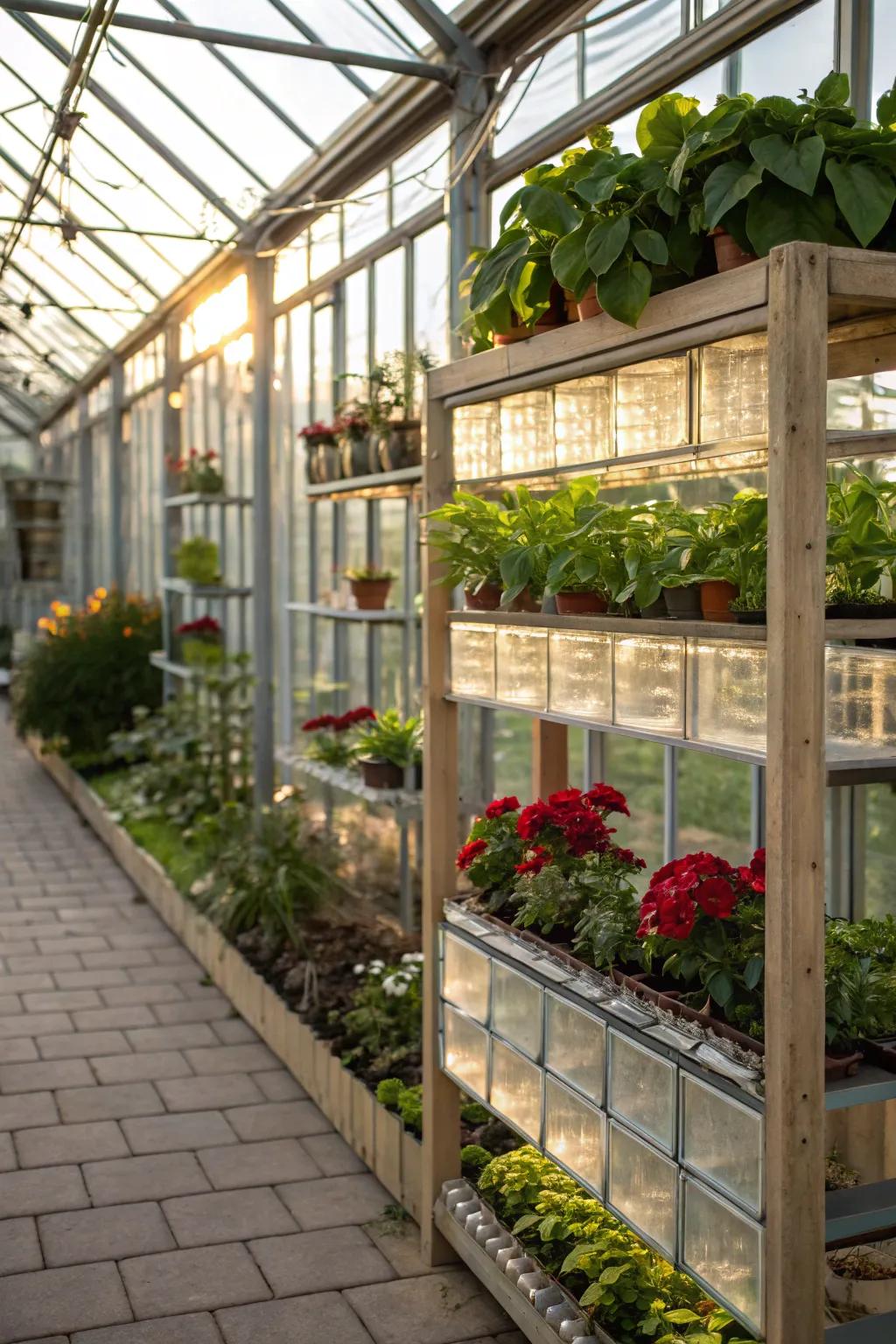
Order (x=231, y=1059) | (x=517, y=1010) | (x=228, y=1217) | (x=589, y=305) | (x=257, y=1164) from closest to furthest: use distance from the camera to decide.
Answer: (x=589, y=305) → (x=517, y=1010) → (x=228, y=1217) → (x=257, y=1164) → (x=231, y=1059)

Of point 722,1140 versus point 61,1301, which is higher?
point 722,1140

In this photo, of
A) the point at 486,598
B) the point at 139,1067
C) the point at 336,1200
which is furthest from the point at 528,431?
the point at 139,1067

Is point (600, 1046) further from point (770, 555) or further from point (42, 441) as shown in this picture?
point (42, 441)

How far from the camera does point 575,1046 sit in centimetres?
281

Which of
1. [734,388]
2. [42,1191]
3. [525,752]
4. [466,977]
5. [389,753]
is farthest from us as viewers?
[525,752]

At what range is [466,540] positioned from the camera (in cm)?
325

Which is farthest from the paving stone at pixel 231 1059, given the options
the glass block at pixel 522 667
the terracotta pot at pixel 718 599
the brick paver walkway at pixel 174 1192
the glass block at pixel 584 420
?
the terracotta pot at pixel 718 599

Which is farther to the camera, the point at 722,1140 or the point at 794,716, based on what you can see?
the point at 722,1140

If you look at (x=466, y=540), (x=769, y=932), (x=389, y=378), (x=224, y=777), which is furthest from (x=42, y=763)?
(x=769, y=932)

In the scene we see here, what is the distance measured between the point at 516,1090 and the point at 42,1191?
5.10 ft

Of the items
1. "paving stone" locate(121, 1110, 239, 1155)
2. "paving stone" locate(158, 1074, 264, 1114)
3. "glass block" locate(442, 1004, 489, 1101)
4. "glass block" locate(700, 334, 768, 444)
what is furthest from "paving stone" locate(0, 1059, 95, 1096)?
"glass block" locate(700, 334, 768, 444)

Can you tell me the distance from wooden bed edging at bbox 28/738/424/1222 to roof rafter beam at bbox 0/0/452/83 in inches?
132

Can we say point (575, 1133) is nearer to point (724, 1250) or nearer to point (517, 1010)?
point (517, 1010)

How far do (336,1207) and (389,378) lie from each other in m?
3.24
